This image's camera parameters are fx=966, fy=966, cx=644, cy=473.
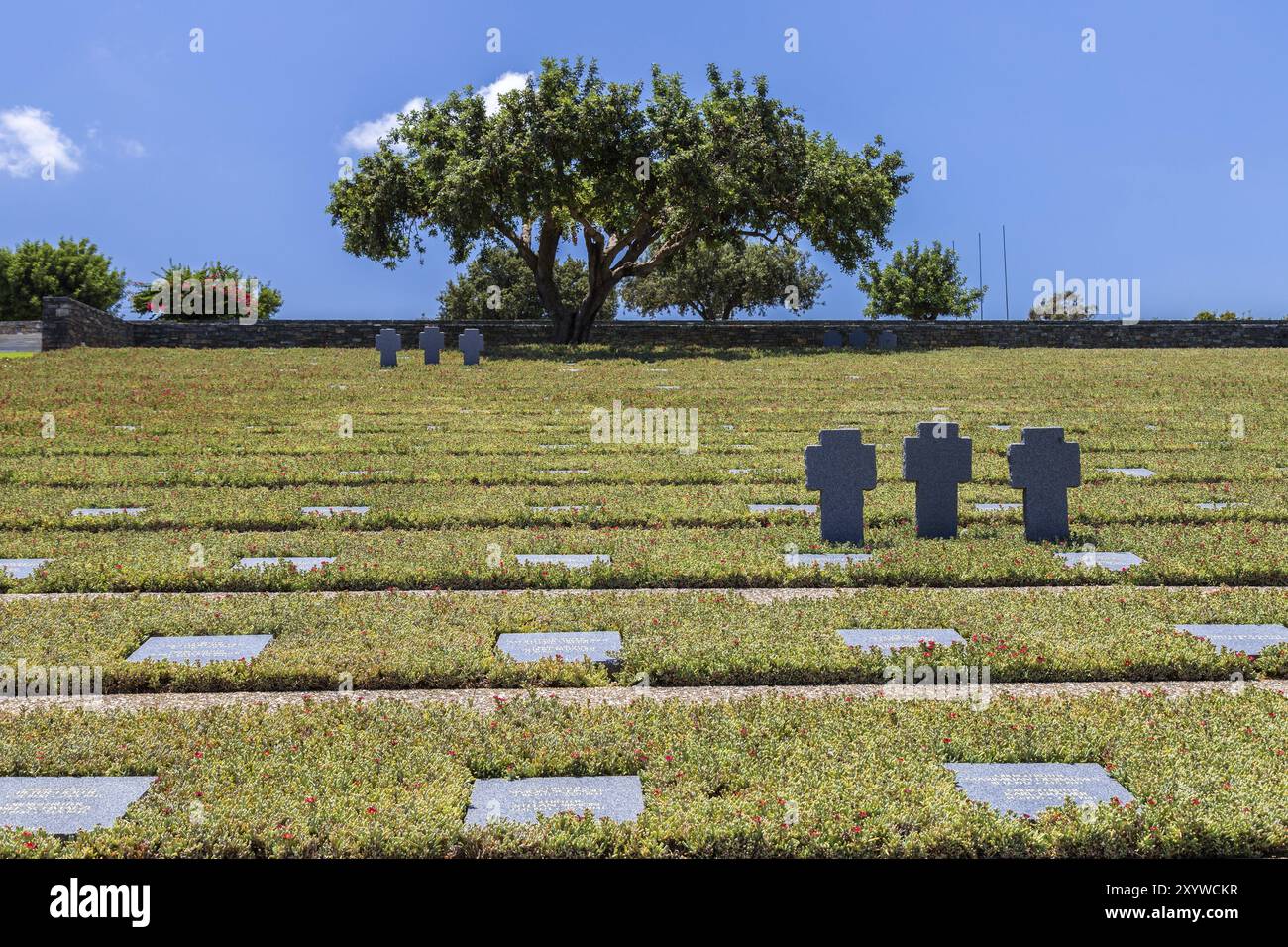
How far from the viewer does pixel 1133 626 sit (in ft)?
18.7

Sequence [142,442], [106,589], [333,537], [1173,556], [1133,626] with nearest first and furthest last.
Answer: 1. [1133,626]
2. [106,589]
3. [1173,556]
4. [333,537]
5. [142,442]

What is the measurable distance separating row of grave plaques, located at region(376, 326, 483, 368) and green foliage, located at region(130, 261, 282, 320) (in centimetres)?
3282

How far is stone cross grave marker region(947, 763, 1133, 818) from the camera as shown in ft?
12.0

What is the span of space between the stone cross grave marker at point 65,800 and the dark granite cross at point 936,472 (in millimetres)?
6014

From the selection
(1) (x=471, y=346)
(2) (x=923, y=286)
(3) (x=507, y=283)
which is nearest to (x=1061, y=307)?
(2) (x=923, y=286)

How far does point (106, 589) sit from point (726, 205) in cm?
2626

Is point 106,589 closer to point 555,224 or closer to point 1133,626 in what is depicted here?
point 1133,626

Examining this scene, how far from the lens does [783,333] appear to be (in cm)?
3434

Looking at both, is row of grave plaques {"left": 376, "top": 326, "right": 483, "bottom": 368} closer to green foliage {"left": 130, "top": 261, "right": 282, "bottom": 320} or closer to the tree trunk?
the tree trunk

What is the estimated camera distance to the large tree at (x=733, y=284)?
58.5 metres

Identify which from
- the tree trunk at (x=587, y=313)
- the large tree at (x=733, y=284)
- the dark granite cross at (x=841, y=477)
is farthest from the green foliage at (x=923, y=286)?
the dark granite cross at (x=841, y=477)

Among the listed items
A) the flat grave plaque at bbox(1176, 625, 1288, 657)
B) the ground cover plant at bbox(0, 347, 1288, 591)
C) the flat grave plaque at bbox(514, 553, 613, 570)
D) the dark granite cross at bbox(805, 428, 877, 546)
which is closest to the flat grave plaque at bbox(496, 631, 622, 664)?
the ground cover plant at bbox(0, 347, 1288, 591)
